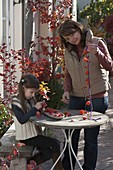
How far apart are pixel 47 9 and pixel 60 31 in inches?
182

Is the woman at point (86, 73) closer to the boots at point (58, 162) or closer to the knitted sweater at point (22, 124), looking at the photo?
the boots at point (58, 162)

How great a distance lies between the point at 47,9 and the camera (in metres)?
9.24

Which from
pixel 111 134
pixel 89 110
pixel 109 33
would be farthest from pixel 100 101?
pixel 109 33

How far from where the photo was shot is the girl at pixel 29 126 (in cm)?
476

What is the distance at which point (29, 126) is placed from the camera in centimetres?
488

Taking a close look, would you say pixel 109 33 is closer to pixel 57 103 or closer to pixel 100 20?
pixel 100 20

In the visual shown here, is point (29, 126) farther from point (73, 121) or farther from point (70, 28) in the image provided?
point (70, 28)

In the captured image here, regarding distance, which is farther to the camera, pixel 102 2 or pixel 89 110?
pixel 102 2

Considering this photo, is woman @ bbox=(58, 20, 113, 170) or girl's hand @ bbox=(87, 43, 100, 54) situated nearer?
girl's hand @ bbox=(87, 43, 100, 54)

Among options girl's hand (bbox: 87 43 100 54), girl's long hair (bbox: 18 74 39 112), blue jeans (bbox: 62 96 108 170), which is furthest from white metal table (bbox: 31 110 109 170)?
girl's hand (bbox: 87 43 100 54)

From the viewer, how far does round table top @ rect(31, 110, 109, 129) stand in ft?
14.2

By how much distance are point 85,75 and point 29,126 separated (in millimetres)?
809

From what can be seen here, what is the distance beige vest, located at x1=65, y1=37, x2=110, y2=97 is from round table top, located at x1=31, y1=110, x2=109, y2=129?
0.27 metres

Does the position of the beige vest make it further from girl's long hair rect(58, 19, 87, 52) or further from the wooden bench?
the wooden bench
